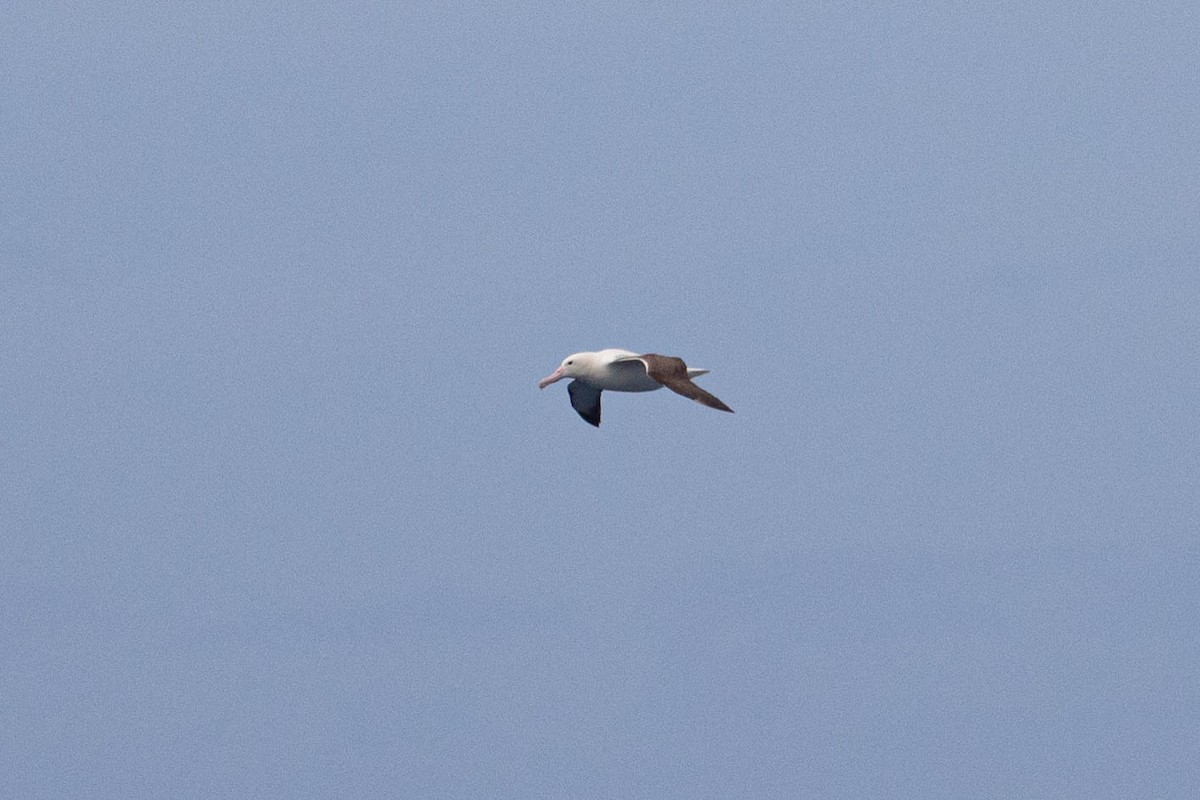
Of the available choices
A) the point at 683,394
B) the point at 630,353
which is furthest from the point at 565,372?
the point at 683,394

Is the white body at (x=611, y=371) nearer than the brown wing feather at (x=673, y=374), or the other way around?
the brown wing feather at (x=673, y=374)

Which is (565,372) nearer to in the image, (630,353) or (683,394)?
(630,353)

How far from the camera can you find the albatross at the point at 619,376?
150 ft

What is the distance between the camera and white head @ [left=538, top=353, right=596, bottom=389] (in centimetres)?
5056

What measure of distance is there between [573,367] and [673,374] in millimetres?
5207

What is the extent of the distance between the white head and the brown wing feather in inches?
135

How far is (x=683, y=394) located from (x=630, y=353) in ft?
15.2

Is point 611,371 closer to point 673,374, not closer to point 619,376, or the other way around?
point 619,376

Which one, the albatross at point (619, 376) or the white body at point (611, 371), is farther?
the white body at point (611, 371)

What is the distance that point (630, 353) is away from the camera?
162 ft

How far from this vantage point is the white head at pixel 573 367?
5056 centimetres

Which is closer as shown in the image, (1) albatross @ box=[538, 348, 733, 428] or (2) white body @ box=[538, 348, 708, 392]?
(1) albatross @ box=[538, 348, 733, 428]

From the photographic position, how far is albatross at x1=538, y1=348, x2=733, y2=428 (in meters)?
45.7

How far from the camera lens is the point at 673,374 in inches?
1829
